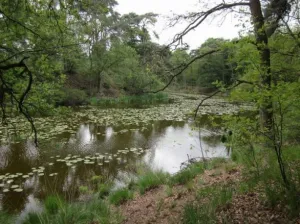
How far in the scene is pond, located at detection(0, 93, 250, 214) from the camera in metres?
5.23

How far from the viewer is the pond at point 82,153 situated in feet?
17.2

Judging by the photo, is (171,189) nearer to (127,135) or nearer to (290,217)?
(290,217)

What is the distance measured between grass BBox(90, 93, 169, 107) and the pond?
19.8ft

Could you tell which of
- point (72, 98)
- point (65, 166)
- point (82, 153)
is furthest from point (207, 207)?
point (72, 98)

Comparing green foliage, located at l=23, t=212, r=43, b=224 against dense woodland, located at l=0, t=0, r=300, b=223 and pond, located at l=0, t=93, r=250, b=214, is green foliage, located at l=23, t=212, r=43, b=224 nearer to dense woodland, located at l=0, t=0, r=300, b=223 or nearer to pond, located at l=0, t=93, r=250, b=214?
pond, located at l=0, t=93, r=250, b=214

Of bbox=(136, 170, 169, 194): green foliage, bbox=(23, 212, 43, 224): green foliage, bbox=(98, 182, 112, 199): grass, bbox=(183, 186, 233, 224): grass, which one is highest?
bbox=(183, 186, 233, 224): grass

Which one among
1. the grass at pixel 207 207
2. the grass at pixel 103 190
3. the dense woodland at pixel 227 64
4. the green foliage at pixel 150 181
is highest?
the dense woodland at pixel 227 64

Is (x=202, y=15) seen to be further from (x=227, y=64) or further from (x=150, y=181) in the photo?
(x=150, y=181)

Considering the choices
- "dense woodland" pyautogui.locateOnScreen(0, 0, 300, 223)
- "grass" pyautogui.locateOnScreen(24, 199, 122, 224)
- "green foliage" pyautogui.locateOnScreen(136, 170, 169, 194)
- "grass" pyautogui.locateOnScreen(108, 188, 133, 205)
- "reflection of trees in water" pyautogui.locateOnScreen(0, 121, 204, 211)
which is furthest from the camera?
"reflection of trees in water" pyautogui.locateOnScreen(0, 121, 204, 211)

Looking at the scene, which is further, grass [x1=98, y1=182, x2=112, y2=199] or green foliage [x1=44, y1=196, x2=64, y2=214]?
grass [x1=98, y1=182, x2=112, y2=199]

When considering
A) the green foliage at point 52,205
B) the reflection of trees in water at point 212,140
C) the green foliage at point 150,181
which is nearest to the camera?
the green foliage at point 52,205

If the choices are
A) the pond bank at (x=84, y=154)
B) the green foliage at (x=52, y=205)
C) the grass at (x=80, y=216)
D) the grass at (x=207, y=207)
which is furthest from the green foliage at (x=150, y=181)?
the green foliage at (x=52, y=205)

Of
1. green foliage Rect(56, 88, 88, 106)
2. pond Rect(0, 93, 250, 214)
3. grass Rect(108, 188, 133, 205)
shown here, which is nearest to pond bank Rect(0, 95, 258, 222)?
pond Rect(0, 93, 250, 214)

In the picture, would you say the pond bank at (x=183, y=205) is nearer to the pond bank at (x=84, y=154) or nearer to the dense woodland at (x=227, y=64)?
the dense woodland at (x=227, y=64)
